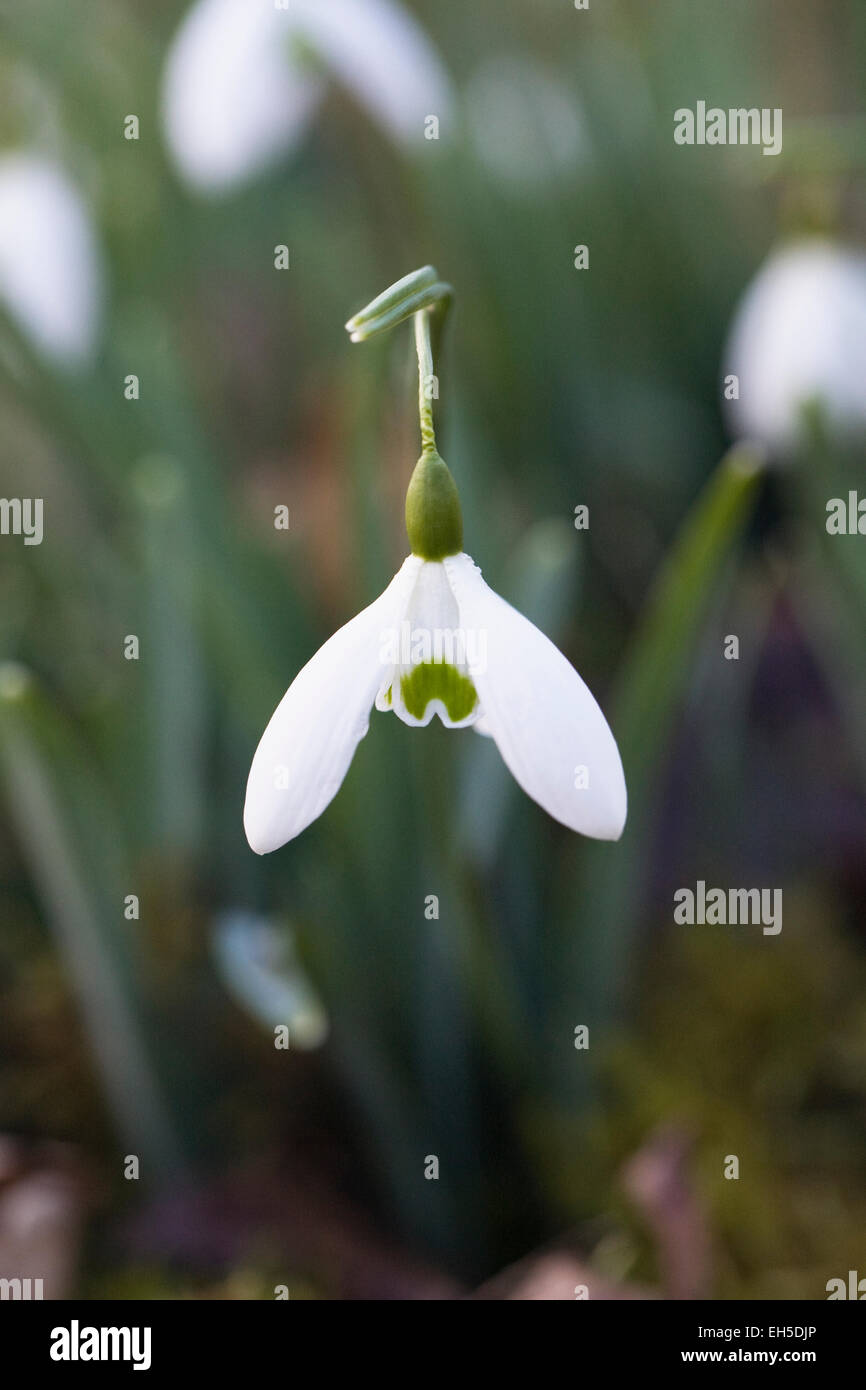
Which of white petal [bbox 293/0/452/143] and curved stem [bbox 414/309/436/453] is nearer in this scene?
curved stem [bbox 414/309/436/453]

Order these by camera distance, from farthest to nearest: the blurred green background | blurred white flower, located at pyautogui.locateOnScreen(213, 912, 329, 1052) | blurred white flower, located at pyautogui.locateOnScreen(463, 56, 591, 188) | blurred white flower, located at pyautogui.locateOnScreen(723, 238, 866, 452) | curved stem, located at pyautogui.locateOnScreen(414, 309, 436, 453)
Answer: blurred white flower, located at pyautogui.locateOnScreen(463, 56, 591, 188) → blurred white flower, located at pyautogui.locateOnScreen(723, 238, 866, 452) → the blurred green background → blurred white flower, located at pyautogui.locateOnScreen(213, 912, 329, 1052) → curved stem, located at pyautogui.locateOnScreen(414, 309, 436, 453)

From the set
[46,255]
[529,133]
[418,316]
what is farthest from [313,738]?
[529,133]

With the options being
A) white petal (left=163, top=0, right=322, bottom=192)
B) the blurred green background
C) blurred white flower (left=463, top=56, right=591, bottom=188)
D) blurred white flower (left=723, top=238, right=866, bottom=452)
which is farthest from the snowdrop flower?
blurred white flower (left=463, top=56, right=591, bottom=188)

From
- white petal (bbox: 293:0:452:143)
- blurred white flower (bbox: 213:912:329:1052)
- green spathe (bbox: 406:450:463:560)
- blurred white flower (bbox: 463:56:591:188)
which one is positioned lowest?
blurred white flower (bbox: 213:912:329:1052)

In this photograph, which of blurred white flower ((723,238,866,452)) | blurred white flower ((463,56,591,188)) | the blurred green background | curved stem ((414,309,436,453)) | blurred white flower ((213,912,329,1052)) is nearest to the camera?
curved stem ((414,309,436,453))

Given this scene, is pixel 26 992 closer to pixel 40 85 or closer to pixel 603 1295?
pixel 603 1295

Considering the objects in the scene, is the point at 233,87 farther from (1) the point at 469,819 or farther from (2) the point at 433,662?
(2) the point at 433,662

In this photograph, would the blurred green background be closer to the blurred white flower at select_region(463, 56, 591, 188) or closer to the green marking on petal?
the blurred white flower at select_region(463, 56, 591, 188)

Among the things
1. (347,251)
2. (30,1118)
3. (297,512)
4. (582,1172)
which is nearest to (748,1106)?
(582,1172)
